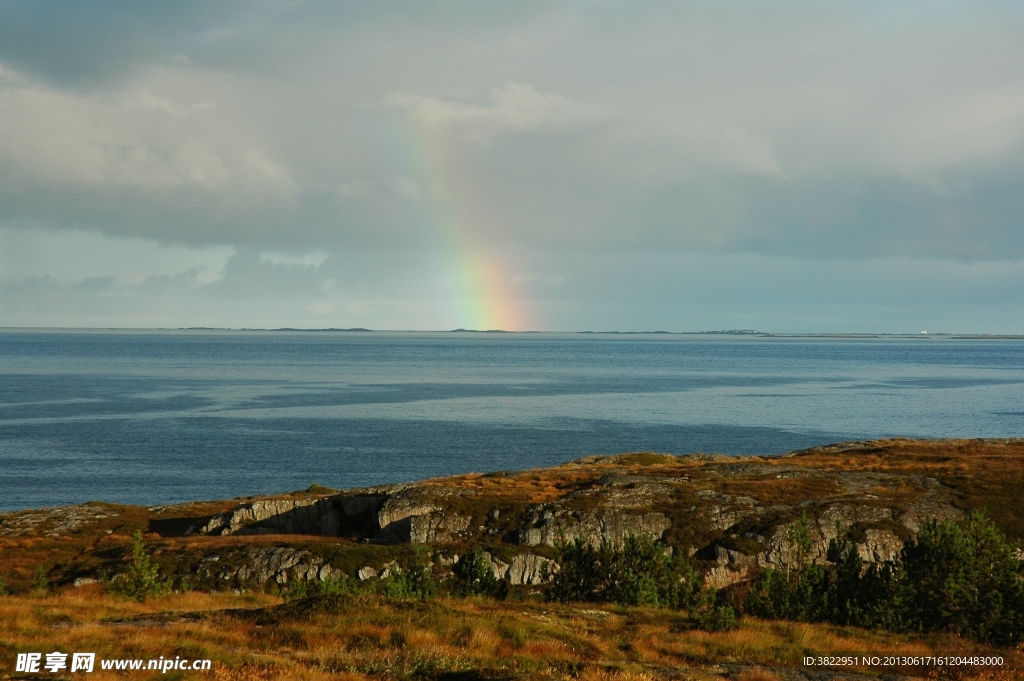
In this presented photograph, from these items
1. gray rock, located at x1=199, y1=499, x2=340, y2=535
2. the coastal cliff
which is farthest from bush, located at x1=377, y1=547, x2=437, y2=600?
gray rock, located at x1=199, y1=499, x2=340, y2=535

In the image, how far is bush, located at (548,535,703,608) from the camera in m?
32.5

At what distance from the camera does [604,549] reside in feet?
115

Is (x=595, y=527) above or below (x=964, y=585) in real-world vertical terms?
below

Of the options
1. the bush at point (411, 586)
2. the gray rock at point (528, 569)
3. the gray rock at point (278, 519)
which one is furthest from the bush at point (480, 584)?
the gray rock at point (278, 519)

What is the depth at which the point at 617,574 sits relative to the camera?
112 ft

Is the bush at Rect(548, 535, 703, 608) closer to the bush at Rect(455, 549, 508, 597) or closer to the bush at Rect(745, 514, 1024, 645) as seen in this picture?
the bush at Rect(455, 549, 508, 597)

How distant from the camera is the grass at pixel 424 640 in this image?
18000mm

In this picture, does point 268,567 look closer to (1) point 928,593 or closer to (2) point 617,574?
(2) point 617,574

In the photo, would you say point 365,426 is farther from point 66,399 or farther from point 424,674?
point 424,674

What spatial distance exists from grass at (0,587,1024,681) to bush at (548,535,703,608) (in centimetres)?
512

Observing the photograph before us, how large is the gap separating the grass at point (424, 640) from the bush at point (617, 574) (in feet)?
16.8

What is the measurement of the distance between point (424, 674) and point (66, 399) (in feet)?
557

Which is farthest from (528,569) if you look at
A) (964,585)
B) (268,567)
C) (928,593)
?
(964,585)

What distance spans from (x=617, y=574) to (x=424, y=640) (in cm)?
1509
